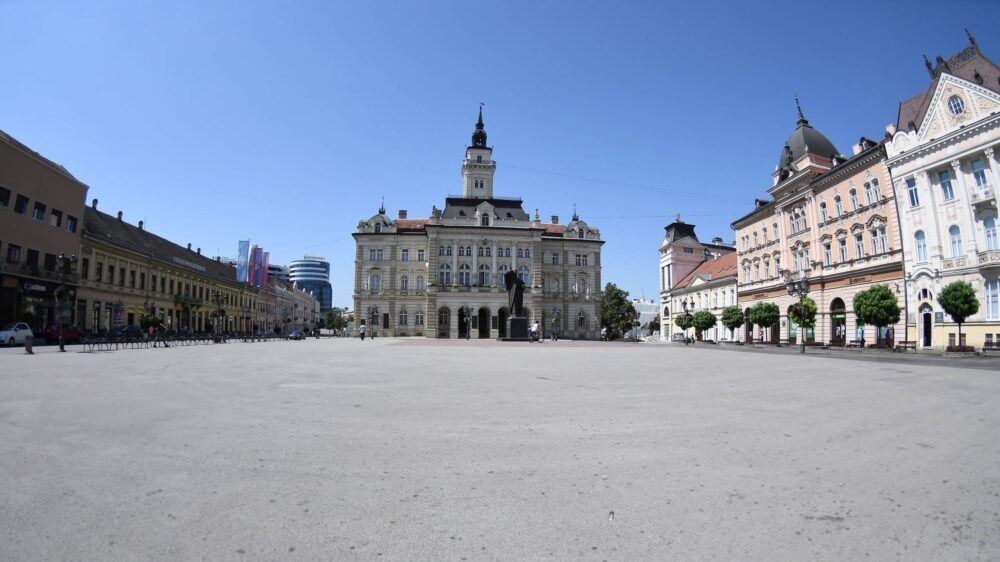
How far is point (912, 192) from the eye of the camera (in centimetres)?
3189

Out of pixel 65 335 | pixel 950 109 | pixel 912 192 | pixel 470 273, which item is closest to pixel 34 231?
pixel 65 335

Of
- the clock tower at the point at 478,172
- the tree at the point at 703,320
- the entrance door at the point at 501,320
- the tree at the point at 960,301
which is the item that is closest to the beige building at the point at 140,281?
the entrance door at the point at 501,320

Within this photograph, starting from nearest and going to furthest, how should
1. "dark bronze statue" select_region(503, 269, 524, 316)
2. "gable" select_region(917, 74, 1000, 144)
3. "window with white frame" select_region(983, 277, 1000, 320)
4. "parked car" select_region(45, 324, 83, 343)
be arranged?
"window with white frame" select_region(983, 277, 1000, 320) < "gable" select_region(917, 74, 1000, 144) < "parked car" select_region(45, 324, 83, 343) < "dark bronze statue" select_region(503, 269, 524, 316)

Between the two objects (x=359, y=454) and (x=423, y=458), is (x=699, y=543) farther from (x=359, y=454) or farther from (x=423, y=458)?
(x=359, y=454)

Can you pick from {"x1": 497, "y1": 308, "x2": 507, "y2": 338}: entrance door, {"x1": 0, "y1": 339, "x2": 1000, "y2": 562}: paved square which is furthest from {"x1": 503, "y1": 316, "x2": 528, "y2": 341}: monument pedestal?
{"x1": 0, "y1": 339, "x2": 1000, "y2": 562}: paved square

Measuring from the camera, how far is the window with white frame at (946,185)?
2958 cm

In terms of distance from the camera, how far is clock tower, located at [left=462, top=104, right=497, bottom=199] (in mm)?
80375

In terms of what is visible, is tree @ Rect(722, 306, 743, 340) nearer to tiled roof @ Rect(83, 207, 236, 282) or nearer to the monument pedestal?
the monument pedestal

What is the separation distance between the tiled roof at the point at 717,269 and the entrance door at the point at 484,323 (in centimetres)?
2782

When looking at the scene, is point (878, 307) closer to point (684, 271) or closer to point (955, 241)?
point (955, 241)

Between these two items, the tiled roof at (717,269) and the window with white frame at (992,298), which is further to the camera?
the tiled roof at (717,269)

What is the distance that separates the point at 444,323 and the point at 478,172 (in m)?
26.1

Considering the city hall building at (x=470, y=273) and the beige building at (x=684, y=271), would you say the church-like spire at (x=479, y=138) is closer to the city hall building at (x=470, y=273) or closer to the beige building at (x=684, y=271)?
the city hall building at (x=470, y=273)

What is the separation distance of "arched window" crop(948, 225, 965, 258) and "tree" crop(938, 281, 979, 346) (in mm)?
4475
